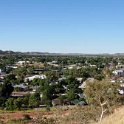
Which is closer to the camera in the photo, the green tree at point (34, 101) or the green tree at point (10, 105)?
the green tree at point (10, 105)

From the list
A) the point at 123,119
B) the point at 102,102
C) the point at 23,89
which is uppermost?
the point at 123,119

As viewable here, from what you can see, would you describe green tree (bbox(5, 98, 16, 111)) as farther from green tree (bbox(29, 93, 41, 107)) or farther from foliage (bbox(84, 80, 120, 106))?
foliage (bbox(84, 80, 120, 106))

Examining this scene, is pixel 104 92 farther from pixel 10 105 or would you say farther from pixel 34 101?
pixel 34 101

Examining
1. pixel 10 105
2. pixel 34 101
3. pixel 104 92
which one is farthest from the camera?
pixel 34 101

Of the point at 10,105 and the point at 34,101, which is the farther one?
the point at 34,101

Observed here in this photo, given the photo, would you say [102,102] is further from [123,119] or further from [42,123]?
[123,119]

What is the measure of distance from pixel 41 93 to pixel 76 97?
513 cm

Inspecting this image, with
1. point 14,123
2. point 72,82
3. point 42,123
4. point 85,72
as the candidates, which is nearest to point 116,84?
point 42,123

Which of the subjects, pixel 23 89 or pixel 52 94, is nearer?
pixel 52 94

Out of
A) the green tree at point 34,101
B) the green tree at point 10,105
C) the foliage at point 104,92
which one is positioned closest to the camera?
the foliage at point 104,92

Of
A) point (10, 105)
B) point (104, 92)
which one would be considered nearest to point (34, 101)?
point (10, 105)

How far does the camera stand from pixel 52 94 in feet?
147

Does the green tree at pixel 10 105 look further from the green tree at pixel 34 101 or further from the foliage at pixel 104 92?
the foliage at pixel 104 92

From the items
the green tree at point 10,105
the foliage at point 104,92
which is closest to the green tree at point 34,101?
the green tree at point 10,105
